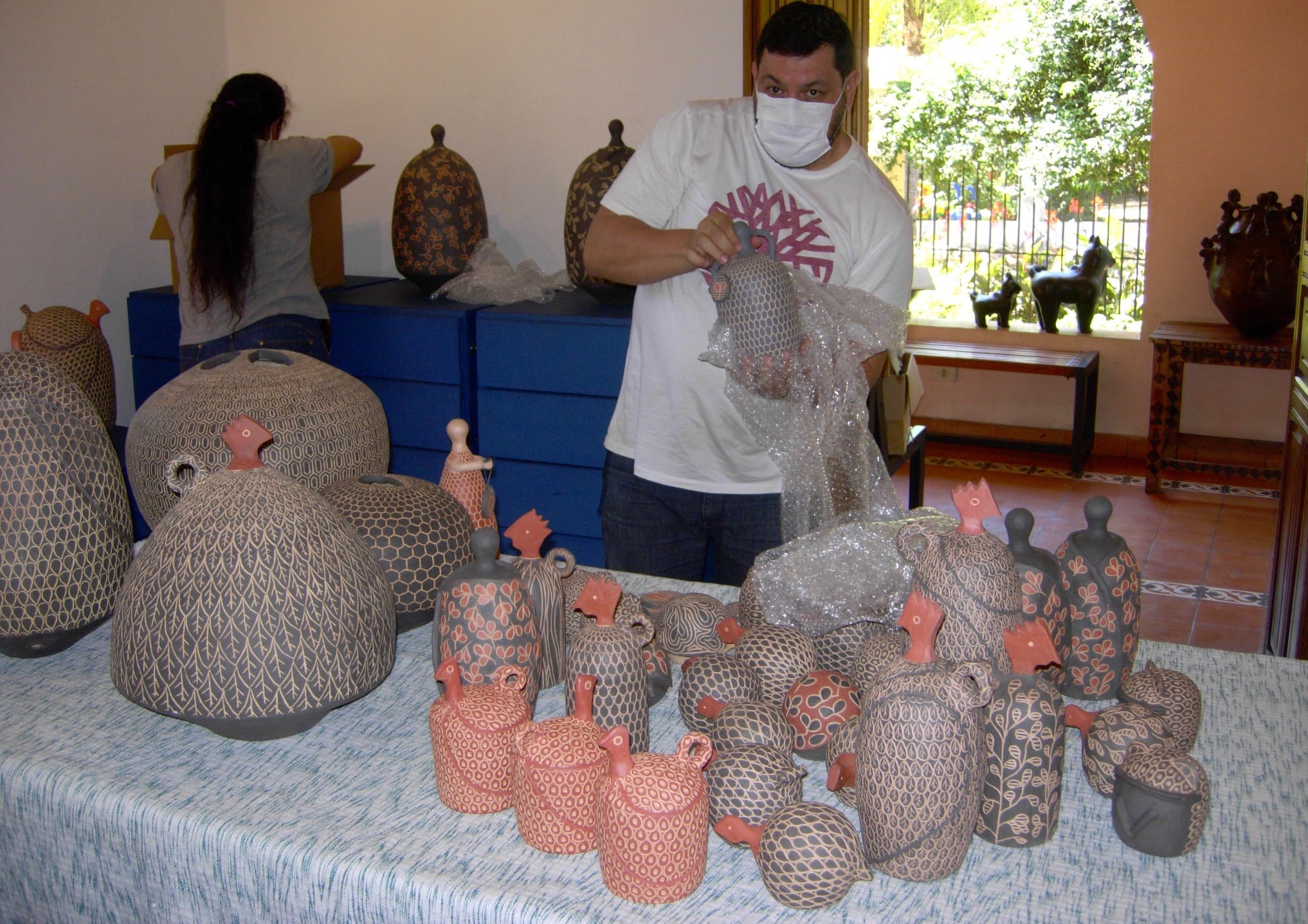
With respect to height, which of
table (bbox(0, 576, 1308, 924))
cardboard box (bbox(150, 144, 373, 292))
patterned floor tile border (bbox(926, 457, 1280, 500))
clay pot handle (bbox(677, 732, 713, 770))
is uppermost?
cardboard box (bbox(150, 144, 373, 292))

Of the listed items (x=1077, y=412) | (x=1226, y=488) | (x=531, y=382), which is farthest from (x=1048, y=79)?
(x=531, y=382)

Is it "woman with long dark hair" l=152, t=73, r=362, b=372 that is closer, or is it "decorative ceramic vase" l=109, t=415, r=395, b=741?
"decorative ceramic vase" l=109, t=415, r=395, b=741

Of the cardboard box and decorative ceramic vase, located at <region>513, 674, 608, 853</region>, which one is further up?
the cardboard box

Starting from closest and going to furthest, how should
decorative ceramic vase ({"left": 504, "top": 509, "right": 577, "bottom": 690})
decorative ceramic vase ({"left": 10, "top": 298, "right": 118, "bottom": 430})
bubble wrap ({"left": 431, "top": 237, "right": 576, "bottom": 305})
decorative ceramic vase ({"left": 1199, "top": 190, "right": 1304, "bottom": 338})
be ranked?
decorative ceramic vase ({"left": 504, "top": 509, "right": 577, "bottom": 690}) → decorative ceramic vase ({"left": 10, "top": 298, "right": 118, "bottom": 430}) → bubble wrap ({"left": 431, "top": 237, "right": 576, "bottom": 305}) → decorative ceramic vase ({"left": 1199, "top": 190, "right": 1304, "bottom": 338})

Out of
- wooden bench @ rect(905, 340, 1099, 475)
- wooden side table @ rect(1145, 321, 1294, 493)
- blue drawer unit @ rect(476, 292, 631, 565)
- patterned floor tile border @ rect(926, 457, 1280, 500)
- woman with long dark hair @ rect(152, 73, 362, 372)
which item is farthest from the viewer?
wooden bench @ rect(905, 340, 1099, 475)

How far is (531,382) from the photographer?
292 centimetres

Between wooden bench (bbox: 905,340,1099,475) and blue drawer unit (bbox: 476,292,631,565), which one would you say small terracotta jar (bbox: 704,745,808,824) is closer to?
blue drawer unit (bbox: 476,292,631,565)

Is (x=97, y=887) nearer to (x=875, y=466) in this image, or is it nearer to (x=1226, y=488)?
(x=875, y=466)

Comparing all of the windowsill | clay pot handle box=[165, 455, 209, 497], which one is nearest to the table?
clay pot handle box=[165, 455, 209, 497]

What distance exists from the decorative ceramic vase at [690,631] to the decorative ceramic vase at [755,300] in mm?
449

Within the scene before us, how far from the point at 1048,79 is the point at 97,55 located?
4.39 metres

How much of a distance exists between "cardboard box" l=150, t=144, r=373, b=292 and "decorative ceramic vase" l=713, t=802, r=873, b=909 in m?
2.65

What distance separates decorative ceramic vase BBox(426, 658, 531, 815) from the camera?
3.31ft

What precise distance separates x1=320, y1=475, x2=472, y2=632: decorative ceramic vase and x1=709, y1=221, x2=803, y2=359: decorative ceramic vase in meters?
0.49
